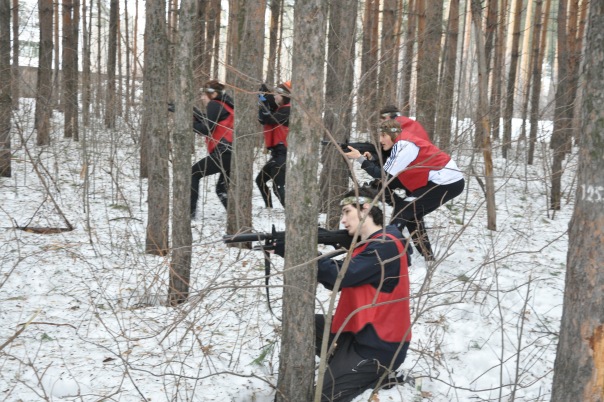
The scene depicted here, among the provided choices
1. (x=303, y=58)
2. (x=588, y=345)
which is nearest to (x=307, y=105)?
(x=303, y=58)

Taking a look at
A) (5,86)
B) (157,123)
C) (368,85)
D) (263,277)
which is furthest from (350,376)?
(5,86)

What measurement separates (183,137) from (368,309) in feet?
6.52

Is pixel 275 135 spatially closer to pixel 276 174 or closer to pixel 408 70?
pixel 276 174

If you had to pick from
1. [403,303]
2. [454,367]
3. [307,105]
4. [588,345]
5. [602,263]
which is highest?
[307,105]

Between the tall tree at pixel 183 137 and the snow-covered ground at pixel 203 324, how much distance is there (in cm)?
23

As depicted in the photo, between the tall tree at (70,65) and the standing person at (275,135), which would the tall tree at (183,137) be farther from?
the tall tree at (70,65)

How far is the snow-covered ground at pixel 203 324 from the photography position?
3627mm

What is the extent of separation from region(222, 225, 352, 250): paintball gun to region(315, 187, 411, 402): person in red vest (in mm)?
74

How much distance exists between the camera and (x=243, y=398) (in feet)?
12.3

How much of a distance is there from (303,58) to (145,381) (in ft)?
7.07

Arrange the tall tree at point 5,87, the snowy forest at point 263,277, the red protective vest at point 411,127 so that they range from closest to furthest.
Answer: the snowy forest at point 263,277 < the red protective vest at point 411,127 < the tall tree at point 5,87

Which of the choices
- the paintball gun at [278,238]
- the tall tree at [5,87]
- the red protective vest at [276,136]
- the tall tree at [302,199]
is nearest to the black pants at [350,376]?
the tall tree at [302,199]

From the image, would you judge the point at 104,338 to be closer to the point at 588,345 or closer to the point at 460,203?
the point at 588,345

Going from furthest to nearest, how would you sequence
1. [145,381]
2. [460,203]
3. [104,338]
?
[460,203], [104,338], [145,381]
